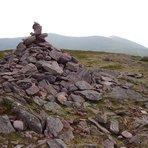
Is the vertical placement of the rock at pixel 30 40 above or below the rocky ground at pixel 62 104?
above

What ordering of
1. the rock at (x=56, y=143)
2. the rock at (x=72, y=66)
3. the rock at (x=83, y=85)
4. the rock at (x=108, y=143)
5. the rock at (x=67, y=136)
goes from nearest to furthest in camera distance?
1. the rock at (x=56, y=143)
2. the rock at (x=67, y=136)
3. the rock at (x=108, y=143)
4. the rock at (x=83, y=85)
5. the rock at (x=72, y=66)

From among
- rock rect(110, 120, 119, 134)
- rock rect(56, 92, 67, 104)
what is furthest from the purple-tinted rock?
rock rect(110, 120, 119, 134)

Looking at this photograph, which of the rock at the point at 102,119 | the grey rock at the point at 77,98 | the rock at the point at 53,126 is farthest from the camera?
the grey rock at the point at 77,98

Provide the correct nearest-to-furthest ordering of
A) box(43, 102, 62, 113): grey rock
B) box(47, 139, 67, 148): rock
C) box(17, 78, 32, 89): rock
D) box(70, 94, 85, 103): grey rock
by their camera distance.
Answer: box(47, 139, 67, 148): rock
box(43, 102, 62, 113): grey rock
box(17, 78, 32, 89): rock
box(70, 94, 85, 103): grey rock

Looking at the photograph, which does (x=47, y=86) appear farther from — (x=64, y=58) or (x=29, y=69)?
(x=64, y=58)

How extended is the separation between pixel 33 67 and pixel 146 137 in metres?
13.1

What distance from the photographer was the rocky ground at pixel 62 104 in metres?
20.9

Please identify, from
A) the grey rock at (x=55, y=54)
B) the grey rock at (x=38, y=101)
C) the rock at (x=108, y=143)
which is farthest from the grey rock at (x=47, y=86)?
the rock at (x=108, y=143)

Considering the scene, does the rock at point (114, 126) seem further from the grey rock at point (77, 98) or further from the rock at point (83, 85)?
the rock at point (83, 85)

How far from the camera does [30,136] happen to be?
793 inches

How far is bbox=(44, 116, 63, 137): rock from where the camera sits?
69.2ft

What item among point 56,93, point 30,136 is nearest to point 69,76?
point 56,93

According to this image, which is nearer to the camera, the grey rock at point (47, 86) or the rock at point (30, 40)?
the grey rock at point (47, 86)

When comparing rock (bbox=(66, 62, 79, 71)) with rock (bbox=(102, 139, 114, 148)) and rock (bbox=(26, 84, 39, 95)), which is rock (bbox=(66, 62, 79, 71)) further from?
rock (bbox=(102, 139, 114, 148))
